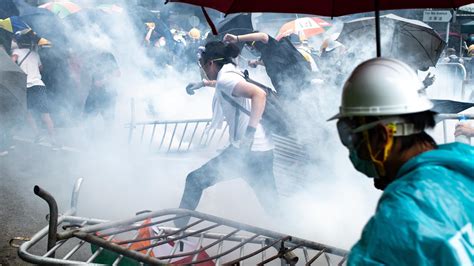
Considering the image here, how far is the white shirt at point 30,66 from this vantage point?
31.1ft

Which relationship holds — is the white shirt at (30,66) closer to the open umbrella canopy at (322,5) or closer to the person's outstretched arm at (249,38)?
the person's outstretched arm at (249,38)

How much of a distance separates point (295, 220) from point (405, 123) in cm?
431

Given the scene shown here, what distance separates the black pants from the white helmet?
11.2 ft

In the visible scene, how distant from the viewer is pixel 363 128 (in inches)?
67.8

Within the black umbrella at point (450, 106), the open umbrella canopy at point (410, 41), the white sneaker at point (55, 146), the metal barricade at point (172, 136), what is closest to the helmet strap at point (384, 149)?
the black umbrella at point (450, 106)

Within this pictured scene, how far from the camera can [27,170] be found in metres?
8.23

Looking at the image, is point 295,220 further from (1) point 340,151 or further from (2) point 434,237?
(2) point 434,237

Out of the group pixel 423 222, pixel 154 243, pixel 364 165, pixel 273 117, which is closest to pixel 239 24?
pixel 273 117

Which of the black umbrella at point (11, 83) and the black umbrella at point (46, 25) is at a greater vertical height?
the black umbrella at point (46, 25)

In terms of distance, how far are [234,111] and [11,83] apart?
4.67 metres

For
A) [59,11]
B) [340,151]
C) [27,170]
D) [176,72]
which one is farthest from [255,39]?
[59,11]

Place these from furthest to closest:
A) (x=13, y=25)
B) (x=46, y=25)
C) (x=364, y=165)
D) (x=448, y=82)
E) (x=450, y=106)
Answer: (x=448, y=82) < (x=46, y=25) < (x=13, y=25) < (x=450, y=106) < (x=364, y=165)

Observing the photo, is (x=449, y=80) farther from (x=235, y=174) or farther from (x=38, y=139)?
(x=235, y=174)

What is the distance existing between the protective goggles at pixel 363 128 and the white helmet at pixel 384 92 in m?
0.02
